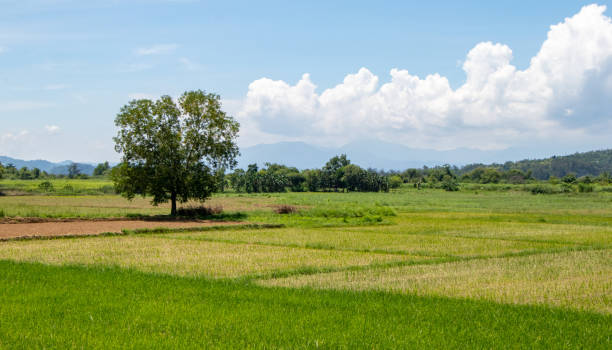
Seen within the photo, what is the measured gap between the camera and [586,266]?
782 inches

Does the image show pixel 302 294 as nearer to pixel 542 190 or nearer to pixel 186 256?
pixel 186 256

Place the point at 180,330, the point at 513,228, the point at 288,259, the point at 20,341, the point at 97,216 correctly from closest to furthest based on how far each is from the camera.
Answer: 1. the point at 20,341
2. the point at 180,330
3. the point at 288,259
4. the point at 513,228
5. the point at 97,216

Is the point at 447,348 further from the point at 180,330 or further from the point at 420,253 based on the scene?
the point at 420,253

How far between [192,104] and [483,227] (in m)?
25.3

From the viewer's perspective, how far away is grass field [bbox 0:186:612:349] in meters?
10.0

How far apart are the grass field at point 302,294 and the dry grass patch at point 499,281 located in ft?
0.19

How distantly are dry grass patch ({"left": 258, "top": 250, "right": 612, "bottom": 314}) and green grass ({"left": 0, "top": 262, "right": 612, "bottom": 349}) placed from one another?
1.21 metres

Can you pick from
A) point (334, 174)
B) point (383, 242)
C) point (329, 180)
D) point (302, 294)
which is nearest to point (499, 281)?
point (302, 294)

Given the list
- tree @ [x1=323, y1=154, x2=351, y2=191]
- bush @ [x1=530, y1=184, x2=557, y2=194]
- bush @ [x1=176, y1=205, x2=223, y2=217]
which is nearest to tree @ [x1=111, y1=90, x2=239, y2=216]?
bush @ [x1=176, y1=205, x2=223, y2=217]

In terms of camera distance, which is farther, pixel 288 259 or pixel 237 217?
pixel 237 217

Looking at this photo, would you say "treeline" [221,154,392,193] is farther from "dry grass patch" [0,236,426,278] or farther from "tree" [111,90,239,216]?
"dry grass patch" [0,236,426,278]

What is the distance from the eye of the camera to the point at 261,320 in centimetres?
1116

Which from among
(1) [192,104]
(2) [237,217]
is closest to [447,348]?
(2) [237,217]

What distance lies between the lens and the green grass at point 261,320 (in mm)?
9719
